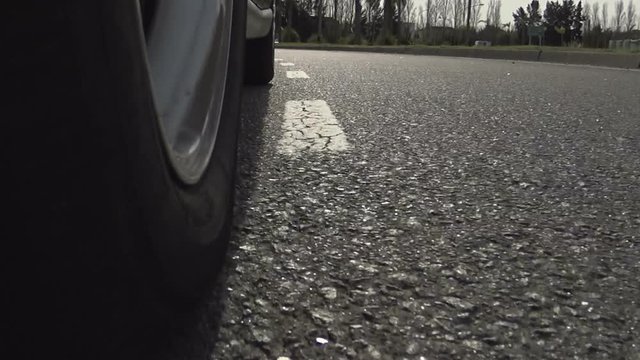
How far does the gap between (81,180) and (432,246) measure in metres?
0.79

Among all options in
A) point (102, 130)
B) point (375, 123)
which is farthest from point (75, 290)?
point (375, 123)

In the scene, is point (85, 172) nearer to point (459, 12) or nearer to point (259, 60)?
point (259, 60)

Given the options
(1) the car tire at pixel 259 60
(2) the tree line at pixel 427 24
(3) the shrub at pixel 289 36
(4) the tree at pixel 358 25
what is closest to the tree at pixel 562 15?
(2) the tree line at pixel 427 24

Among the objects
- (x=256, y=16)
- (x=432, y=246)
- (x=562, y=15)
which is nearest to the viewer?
(x=432, y=246)

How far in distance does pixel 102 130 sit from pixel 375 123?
2.20 metres

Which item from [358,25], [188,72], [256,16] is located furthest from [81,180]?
[358,25]

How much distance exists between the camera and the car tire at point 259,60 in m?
3.84

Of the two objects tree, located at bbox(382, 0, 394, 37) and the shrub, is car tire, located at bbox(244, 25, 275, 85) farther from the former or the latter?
tree, located at bbox(382, 0, 394, 37)

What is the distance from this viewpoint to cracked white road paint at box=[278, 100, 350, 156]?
2.19 m

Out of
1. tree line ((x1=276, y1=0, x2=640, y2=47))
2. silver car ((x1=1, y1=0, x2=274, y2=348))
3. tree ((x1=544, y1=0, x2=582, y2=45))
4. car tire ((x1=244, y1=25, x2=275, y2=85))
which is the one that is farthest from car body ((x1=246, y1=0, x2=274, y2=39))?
tree ((x1=544, y1=0, x2=582, y2=45))

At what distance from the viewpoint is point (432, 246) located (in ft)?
4.13

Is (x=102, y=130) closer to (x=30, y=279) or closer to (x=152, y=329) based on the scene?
(x=30, y=279)

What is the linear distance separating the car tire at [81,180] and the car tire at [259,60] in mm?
3185

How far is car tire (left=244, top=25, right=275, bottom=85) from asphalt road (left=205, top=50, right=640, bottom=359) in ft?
4.30
